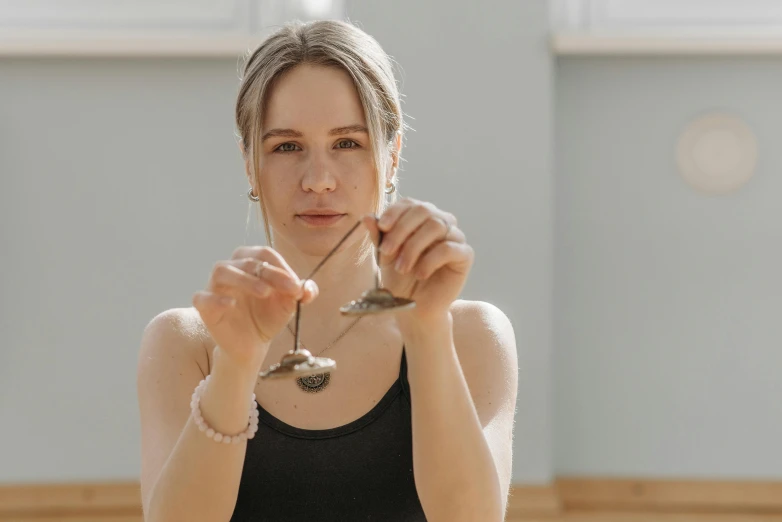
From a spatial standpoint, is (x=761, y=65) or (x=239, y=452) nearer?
(x=239, y=452)

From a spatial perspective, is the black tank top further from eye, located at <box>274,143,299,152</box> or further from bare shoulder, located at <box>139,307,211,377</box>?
eye, located at <box>274,143,299,152</box>

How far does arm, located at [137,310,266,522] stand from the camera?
1270 millimetres

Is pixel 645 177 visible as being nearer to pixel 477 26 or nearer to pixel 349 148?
pixel 477 26

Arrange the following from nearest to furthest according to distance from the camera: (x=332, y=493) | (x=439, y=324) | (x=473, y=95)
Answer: (x=439, y=324)
(x=332, y=493)
(x=473, y=95)

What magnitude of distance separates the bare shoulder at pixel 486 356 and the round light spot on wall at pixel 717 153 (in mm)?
2199

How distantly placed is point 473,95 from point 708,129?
0.80 m

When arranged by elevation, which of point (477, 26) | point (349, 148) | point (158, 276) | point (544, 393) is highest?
point (477, 26)

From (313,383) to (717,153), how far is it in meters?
2.46

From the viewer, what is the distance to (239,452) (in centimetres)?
131

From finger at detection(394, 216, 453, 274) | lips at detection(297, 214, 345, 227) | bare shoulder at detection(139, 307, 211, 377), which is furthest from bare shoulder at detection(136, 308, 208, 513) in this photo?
finger at detection(394, 216, 453, 274)

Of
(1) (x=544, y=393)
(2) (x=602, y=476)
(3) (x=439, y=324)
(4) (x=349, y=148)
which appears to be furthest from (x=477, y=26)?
(3) (x=439, y=324)

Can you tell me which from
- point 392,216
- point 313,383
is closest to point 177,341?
point 313,383

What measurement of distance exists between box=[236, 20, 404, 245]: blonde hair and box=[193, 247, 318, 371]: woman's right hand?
0.38 metres

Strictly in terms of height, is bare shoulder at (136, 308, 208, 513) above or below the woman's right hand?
below
